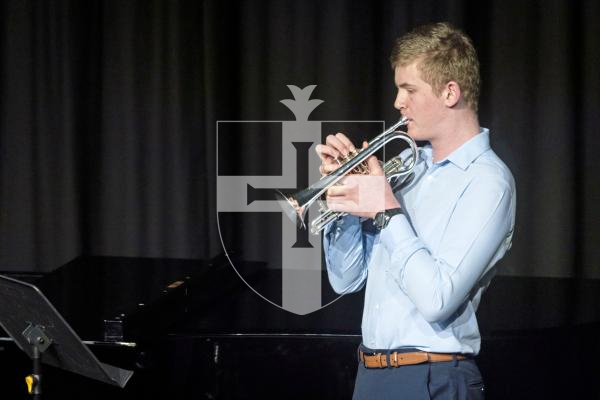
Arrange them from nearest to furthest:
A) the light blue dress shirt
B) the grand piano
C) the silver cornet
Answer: the light blue dress shirt
the silver cornet
the grand piano

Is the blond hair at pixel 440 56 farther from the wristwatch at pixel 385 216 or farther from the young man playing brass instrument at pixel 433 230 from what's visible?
the wristwatch at pixel 385 216

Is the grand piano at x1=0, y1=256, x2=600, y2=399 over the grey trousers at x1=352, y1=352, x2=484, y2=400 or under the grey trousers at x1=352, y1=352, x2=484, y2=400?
under

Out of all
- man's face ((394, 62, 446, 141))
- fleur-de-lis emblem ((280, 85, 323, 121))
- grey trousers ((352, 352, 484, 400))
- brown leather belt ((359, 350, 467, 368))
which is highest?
fleur-de-lis emblem ((280, 85, 323, 121))

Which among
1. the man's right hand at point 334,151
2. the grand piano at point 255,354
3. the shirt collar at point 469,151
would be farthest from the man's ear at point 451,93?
the grand piano at point 255,354

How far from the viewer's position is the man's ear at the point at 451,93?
240cm

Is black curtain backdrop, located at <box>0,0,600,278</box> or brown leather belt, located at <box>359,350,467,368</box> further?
black curtain backdrop, located at <box>0,0,600,278</box>

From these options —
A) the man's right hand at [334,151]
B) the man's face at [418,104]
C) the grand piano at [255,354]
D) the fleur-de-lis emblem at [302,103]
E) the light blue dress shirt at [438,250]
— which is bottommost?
the grand piano at [255,354]

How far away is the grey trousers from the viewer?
2.36 meters

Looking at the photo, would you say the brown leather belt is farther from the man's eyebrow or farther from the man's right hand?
the man's eyebrow

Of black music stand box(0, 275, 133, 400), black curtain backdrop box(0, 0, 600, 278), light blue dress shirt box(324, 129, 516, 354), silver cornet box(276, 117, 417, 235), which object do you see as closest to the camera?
light blue dress shirt box(324, 129, 516, 354)

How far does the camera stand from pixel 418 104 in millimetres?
2422

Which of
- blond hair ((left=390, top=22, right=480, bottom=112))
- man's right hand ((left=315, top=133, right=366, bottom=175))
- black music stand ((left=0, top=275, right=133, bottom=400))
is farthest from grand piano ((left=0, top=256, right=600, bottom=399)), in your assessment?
blond hair ((left=390, top=22, right=480, bottom=112))

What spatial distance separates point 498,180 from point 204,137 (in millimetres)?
2935

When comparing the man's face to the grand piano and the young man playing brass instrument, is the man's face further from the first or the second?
the grand piano
